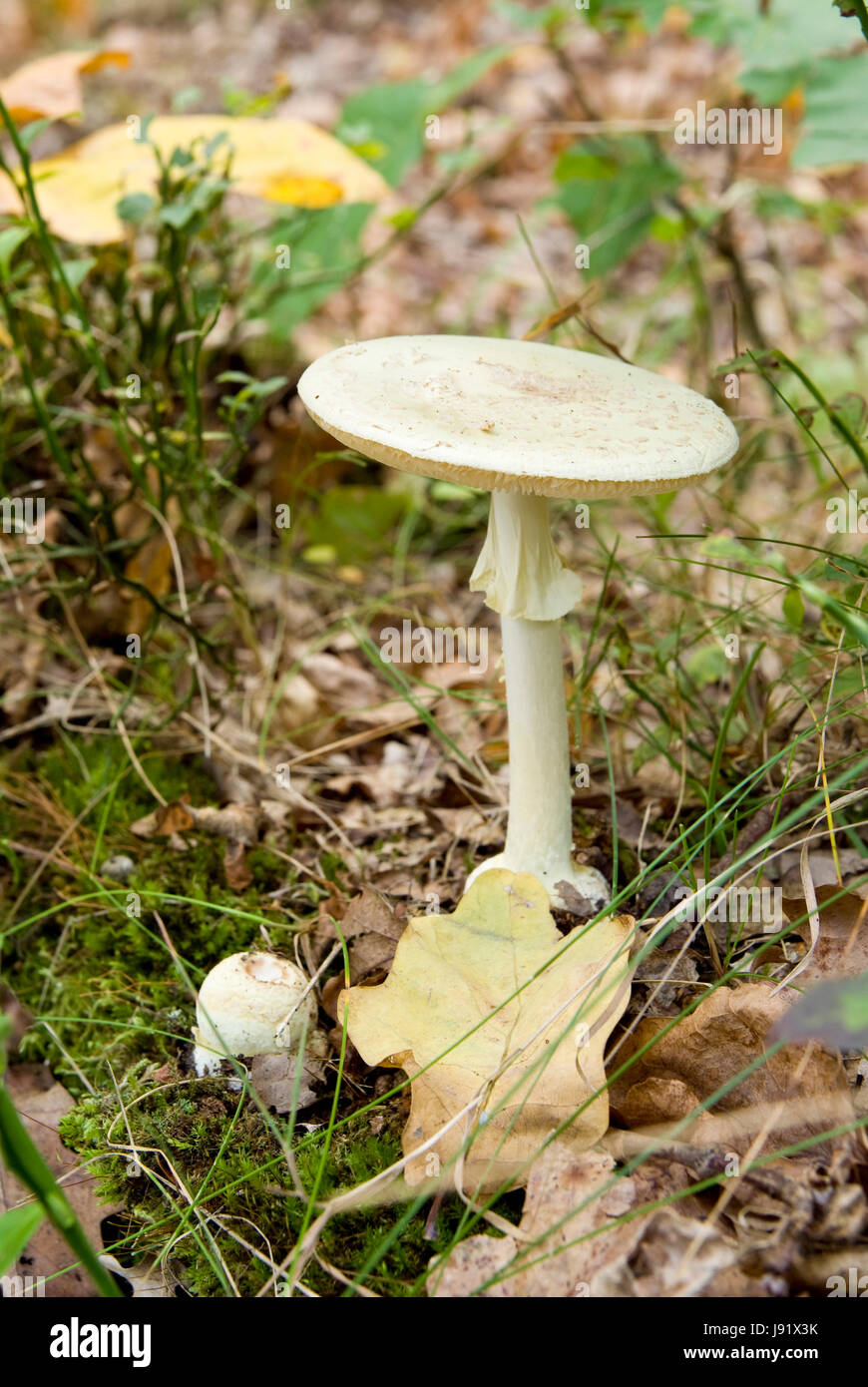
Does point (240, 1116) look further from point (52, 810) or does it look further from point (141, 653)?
point (141, 653)

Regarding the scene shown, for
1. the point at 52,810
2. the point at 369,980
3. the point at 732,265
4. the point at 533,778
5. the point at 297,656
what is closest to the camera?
the point at 369,980

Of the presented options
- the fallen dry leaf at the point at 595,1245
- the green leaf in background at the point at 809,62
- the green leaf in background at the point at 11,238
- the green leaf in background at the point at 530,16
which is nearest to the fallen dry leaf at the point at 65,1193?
the fallen dry leaf at the point at 595,1245

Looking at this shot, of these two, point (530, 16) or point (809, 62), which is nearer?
point (809, 62)

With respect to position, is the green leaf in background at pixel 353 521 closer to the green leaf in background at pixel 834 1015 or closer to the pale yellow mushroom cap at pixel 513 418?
the pale yellow mushroom cap at pixel 513 418

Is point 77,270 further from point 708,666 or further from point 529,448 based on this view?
point 708,666

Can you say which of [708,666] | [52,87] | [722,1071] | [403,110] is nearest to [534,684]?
[708,666]
